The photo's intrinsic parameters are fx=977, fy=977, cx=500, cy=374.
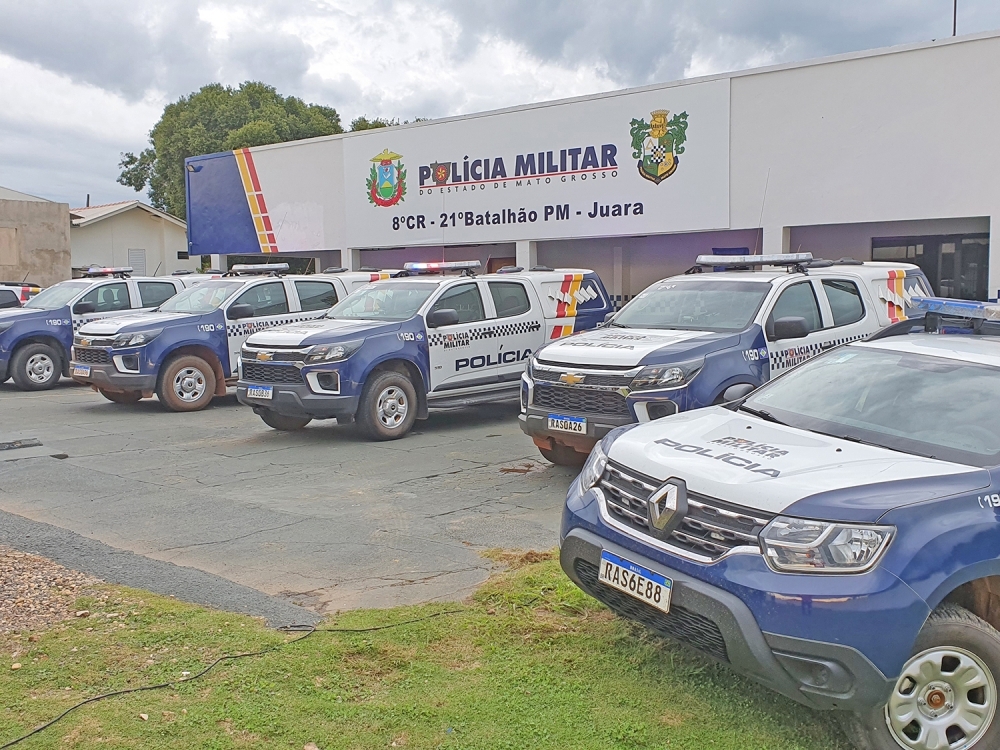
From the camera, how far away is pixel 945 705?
362 cm

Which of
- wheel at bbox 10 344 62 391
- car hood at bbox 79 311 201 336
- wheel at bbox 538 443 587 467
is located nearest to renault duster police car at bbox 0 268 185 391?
wheel at bbox 10 344 62 391

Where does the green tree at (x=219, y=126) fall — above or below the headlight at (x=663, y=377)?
above

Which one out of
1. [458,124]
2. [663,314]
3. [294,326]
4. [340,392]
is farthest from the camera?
[458,124]

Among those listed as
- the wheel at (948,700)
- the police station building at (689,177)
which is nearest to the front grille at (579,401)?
the wheel at (948,700)

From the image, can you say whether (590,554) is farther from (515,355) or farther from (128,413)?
(128,413)

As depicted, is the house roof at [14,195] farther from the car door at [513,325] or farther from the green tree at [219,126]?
the car door at [513,325]

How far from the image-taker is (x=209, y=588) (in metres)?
5.55

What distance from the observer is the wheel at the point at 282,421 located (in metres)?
11.4

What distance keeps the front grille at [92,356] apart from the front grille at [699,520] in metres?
10.6

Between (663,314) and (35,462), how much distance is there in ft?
20.9

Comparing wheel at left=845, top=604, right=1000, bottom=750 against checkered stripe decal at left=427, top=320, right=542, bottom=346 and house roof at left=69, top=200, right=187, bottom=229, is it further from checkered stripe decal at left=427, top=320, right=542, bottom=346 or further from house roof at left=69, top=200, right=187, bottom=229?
house roof at left=69, top=200, right=187, bottom=229

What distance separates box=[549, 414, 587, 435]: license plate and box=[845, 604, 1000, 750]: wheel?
4551 millimetres

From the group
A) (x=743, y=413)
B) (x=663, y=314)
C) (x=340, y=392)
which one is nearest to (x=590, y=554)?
(x=743, y=413)

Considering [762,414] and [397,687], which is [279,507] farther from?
[762,414]
